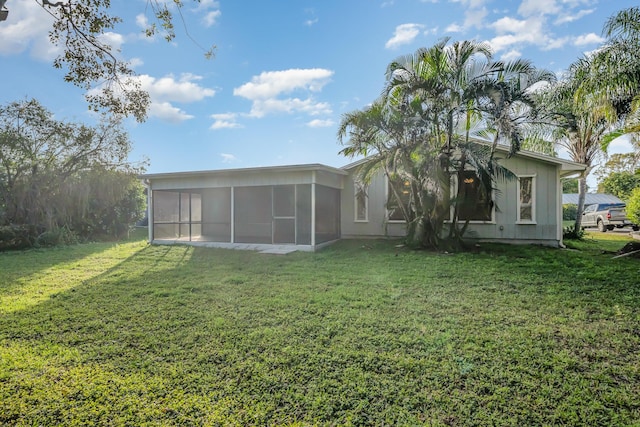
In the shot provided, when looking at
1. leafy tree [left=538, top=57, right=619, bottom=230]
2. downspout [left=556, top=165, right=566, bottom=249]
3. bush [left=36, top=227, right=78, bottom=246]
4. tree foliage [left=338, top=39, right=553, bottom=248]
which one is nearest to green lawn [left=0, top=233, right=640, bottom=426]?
tree foliage [left=338, top=39, right=553, bottom=248]

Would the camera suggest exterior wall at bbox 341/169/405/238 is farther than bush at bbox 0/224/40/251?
Yes

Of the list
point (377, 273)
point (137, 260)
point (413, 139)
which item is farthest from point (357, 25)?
point (137, 260)

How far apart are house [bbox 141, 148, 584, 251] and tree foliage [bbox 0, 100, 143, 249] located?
11.3ft

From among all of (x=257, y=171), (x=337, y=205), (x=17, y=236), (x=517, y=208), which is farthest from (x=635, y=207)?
(x=17, y=236)

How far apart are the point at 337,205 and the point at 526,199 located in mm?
5569

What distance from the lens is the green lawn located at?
2.09 metres

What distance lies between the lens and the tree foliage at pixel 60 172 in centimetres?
1109

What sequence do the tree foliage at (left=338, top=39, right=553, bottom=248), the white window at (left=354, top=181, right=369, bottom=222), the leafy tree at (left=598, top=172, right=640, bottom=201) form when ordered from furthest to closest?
the leafy tree at (left=598, top=172, right=640, bottom=201) < the white window at (left=354, top=181, right=369, bottom=222) < the tree foliage at (left=338, top=39, right=553, bottom=248)

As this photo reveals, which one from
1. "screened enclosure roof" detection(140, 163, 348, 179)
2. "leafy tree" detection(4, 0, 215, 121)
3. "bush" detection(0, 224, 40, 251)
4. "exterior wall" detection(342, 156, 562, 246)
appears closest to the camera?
"leafy tree" detection(4, 0, 215, 121)

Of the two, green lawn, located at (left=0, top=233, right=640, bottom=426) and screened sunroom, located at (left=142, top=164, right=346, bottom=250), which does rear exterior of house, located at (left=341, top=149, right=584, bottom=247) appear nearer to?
screened sunroom, located at (left=142, top=164, right=346, bottom=250)

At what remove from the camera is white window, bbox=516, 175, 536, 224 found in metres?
9.43

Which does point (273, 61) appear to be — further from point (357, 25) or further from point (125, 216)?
point (125, 216)

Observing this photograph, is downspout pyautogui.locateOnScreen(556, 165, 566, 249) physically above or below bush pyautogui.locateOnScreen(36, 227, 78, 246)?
above

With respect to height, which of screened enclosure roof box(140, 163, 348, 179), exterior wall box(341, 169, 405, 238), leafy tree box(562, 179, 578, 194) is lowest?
exterior wall box(341, 169, 405, 238)
